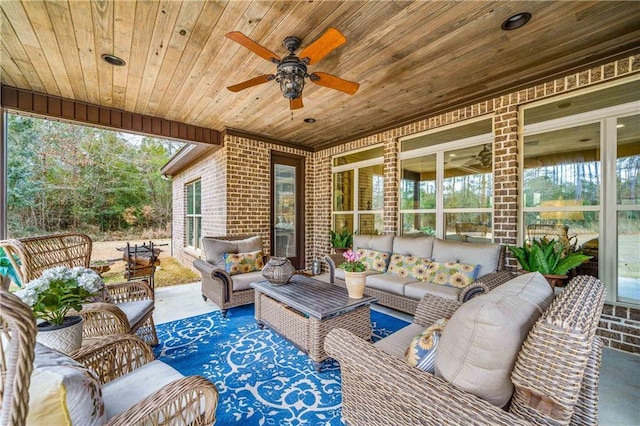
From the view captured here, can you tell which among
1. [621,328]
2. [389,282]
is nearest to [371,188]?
[389,282]

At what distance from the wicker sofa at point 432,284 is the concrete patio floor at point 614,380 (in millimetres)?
334

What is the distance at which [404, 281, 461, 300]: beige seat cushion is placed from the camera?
107 inches

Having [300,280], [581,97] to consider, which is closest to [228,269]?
[300,280]

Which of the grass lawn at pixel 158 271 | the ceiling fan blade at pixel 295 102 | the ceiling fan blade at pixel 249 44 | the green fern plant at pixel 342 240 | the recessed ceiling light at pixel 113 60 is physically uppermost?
the recessed ceiling light at pixel 113 60

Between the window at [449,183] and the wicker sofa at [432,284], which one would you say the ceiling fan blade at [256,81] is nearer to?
the wicker sofa at [432,284]

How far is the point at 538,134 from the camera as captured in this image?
3006 mm

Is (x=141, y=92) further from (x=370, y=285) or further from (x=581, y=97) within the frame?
(x=581, y=97)

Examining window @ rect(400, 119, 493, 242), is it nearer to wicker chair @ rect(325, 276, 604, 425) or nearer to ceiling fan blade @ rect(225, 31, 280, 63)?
wicker chair @ rect(325, 276, 604, 425)

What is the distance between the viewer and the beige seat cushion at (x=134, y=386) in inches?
43.7

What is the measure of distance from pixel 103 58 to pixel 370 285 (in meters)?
3.71

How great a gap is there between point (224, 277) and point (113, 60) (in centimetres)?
244

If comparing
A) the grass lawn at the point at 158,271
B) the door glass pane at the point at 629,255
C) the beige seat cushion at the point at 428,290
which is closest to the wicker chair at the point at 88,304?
the grass lawn at the point at 158,271

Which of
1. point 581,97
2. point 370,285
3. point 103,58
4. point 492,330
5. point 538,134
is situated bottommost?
point 370,285

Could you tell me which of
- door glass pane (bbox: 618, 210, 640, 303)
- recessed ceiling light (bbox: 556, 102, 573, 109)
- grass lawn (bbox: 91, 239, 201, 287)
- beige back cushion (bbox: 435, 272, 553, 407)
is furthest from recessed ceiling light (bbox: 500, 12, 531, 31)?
grass lawn (bbox: 91, 239, 201, 287)
